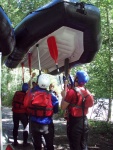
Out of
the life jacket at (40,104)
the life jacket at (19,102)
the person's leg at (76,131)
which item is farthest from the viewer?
the life jacket at (19,102)

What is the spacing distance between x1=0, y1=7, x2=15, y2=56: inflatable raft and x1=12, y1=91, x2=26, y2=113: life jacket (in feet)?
6.72

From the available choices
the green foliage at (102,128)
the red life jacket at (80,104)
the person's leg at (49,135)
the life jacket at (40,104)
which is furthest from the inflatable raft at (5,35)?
the green foliage at (102,128)

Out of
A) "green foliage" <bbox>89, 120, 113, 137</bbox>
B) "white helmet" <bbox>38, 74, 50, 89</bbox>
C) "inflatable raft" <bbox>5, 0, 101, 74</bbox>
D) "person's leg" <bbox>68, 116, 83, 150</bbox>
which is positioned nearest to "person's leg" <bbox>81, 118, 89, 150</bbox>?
"person's leg" <bbox>68, 116, 83, 150</bbox>

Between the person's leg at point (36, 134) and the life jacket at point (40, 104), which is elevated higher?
the life jacket at point (40, 104)

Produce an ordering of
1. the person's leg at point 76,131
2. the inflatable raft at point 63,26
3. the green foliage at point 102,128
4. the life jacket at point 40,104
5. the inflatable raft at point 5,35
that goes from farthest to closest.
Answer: the green foliage at point 102,128 < the person's leg at point 76,131 < the life jacket at point 40,104 < the inflatable raft at point 63,26 < the inflatable raft at point 5,35

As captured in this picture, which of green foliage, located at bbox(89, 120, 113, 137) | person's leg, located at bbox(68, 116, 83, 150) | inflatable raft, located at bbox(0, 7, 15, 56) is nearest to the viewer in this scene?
inflatable raft, located at bbox(0, 7, 15, 56)

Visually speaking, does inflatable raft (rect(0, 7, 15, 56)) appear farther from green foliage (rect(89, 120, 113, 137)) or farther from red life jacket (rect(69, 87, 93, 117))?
green foliage (rect(89, 120, 113, 137))

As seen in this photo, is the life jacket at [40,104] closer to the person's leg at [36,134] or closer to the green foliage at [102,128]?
the person's leg at [36,134]

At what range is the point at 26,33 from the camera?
403 cm

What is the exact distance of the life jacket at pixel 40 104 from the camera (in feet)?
12.8

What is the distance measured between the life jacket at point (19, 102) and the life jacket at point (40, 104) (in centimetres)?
150

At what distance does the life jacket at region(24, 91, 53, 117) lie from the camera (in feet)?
12.8

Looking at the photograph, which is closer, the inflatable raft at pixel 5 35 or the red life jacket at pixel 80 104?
the inflatable raft at pixel 5 35

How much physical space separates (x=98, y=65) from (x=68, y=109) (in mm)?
3581
